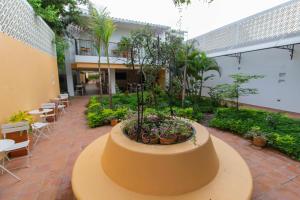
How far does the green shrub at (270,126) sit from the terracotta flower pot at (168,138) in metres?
3.35

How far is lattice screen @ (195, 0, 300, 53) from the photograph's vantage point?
7.18 m

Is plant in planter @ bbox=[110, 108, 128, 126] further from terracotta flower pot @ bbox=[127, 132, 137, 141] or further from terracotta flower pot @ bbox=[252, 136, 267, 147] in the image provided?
terracotta flower pot @ bbox=[252, 136, 267, 147]

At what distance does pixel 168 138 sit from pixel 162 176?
582 millimetres

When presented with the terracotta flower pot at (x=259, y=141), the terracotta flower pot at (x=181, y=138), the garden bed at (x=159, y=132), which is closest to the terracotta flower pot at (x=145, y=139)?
the garden bed at (x=159, y=132)

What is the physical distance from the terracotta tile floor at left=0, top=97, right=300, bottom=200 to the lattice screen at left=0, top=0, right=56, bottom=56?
11.2 feet

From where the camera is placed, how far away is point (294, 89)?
7.39 metres

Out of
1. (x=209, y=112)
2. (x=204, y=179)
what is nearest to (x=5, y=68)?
(x=204, y=179)

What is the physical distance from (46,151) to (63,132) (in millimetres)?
1407

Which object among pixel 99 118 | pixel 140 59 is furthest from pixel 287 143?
pixel 99 118

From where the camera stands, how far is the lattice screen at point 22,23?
167 inches

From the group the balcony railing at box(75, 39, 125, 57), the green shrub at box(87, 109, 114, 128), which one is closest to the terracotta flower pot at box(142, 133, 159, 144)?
the green shrub at box(87, 109, 114, 128)

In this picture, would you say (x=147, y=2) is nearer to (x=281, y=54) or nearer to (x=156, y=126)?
(x=156, y=126)

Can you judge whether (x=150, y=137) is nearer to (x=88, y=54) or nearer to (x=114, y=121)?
(x=114, y=121)

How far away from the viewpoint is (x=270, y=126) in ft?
16.6
